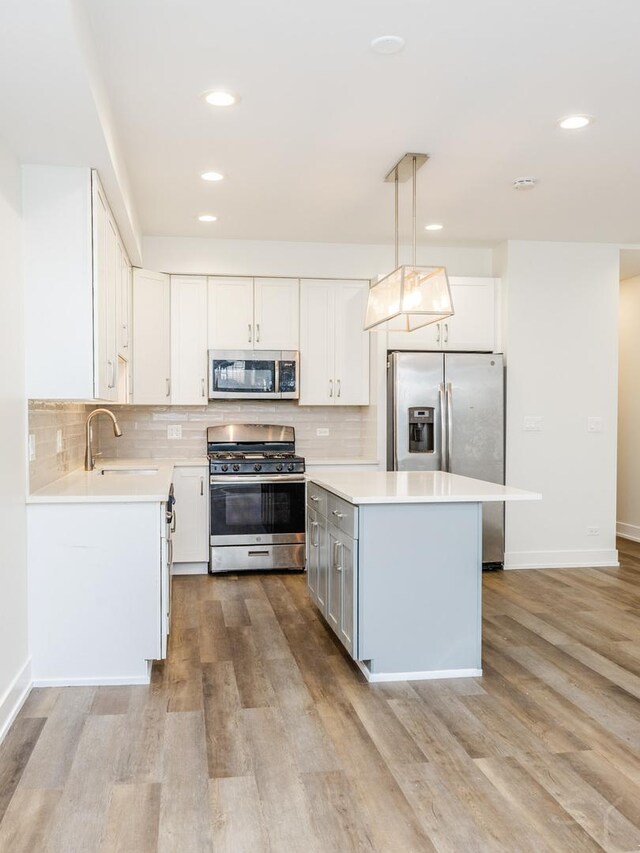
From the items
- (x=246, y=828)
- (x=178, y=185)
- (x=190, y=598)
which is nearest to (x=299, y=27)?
(x=178, y=185)

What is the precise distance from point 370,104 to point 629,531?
17.6 feet

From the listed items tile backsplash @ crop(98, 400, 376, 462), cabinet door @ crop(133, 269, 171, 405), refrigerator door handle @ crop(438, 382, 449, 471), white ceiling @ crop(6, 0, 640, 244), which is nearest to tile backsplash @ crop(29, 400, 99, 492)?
cabinet door @ crop(133, 269, 171, 405)

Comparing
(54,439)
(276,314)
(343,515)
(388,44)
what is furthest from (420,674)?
(276,314)

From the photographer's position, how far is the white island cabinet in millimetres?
3307

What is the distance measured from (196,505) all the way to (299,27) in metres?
3.72

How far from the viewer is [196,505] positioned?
561 cm

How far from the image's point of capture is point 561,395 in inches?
234

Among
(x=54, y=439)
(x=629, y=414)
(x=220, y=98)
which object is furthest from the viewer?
(x=629, y=414)

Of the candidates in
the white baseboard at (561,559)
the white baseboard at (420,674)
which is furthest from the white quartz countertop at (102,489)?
the white baseboard at (561,559)

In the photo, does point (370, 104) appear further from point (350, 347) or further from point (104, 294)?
point (350, 347)

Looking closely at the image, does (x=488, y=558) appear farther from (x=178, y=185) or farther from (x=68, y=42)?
(x=68, y=42)

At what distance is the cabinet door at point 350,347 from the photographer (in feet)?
19.8

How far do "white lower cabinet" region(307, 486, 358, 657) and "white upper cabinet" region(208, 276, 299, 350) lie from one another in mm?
1824

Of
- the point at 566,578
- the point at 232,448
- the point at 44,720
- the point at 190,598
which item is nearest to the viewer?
the point at 44,720
